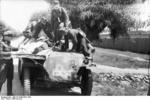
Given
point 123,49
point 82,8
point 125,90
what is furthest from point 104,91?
point 82,8

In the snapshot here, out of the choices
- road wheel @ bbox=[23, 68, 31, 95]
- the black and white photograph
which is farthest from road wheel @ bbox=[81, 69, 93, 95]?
road wheel @ bbox=[23, 68, 31, 95]

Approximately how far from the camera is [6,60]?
246cm

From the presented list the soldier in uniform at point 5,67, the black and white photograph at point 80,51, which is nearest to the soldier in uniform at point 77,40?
the black and white photograph at point 80,51

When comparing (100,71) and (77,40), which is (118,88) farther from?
(77,40)

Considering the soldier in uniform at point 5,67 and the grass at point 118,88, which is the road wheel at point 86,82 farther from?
the soldier in uniform at point 5,67

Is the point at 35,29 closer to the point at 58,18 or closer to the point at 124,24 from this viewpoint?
the point at 58,18

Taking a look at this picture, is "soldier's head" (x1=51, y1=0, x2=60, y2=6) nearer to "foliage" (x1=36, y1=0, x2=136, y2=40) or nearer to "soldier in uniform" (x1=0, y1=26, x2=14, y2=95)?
"foliage" (x1=36, y1=0, x2=136, y2=40)

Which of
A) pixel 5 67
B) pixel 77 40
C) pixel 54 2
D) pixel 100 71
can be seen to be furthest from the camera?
pixel 100 71

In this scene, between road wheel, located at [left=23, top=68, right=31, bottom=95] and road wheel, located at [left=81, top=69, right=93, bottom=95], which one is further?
road wheel, located at [left=81, top=69, right=93, bottom=95]

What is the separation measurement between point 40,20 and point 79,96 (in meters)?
0.77

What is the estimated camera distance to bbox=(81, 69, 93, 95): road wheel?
2.79 m

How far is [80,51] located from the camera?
2793mm

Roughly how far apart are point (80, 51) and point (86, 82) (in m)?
0.30

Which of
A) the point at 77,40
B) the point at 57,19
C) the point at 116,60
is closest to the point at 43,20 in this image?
the point at 57,19
